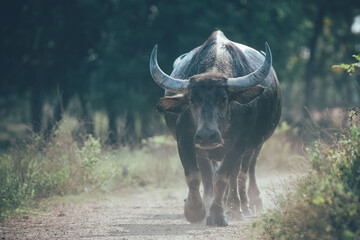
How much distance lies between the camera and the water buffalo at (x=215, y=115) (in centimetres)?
611

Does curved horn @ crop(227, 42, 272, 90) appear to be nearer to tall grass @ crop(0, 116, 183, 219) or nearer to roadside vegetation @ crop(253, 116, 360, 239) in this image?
roadside vegetation @ crop(253, 116, 360, 239)

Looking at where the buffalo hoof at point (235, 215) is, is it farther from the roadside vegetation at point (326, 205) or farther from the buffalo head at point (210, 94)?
the roadside vegetation at point (326, 205)

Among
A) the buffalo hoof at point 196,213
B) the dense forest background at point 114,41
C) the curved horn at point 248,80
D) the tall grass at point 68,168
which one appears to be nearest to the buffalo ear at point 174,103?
the curved horn at point 248,80

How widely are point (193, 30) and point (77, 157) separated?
35.4 ft

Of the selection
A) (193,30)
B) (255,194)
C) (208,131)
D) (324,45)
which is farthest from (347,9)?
(208,131)

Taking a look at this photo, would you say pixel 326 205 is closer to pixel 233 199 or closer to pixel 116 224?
pixel 116 224

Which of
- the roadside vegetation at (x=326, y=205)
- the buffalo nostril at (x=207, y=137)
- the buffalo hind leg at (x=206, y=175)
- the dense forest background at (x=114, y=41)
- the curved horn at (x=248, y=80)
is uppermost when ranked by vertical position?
the dense forest background at (x=114, y=41)

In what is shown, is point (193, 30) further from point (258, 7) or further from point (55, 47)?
point (55, 47)

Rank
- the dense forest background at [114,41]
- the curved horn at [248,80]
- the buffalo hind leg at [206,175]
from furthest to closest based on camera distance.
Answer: the dense forest background at [114,41] < the buffalo hind leg at [206,175] < the curved horn at [248,80]

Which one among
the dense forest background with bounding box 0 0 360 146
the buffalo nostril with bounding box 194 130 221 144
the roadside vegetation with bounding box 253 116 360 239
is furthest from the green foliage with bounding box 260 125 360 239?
the dense forest background with bounding box 0 0 360 146

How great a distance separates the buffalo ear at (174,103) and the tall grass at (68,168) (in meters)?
2.51

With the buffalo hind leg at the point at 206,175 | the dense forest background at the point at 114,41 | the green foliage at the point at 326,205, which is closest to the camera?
Result: the green foliage at the point at 326,205

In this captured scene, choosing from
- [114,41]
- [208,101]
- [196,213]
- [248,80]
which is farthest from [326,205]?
[114,41]

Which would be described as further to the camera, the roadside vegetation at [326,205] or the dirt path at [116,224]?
the dirt path at [116,224]
